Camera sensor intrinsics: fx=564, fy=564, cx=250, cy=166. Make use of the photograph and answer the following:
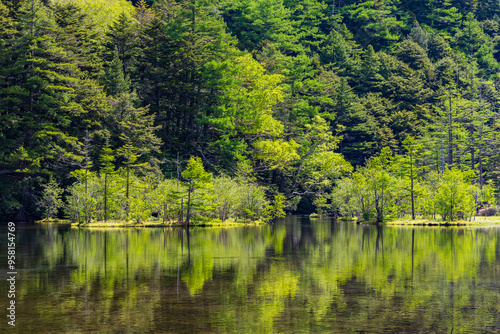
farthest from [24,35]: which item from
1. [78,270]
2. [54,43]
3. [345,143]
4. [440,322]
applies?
[440,322]

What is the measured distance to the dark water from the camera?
14.1 meters

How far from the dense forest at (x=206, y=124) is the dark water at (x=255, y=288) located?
20.8 m

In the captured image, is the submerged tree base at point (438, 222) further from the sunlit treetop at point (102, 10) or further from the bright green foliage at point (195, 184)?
the sunlit treetop at point (102, 10)

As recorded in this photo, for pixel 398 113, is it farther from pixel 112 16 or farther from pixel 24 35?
pixel 24 35

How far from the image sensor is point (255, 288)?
60.9 ft

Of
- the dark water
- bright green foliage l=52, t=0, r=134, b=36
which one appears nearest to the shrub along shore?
the dark water

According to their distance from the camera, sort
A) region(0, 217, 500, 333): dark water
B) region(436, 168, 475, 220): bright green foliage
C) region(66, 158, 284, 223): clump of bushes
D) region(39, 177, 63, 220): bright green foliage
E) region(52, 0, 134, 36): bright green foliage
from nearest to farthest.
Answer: region(0, 217, 500, 333): dark water, region(66, 158, 284, 223): clump of bushes, region(436, 168, 475, 220): bright green foliage, region(39, 177, 63, 220): bright green foliage, region(52, 0, 134, 36): bright green foliage

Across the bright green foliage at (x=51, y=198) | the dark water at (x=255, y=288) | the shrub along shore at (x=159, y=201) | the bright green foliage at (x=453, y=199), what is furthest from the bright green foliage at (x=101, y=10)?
the dark water at (x=255, y=288)

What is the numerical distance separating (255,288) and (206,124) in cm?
5106

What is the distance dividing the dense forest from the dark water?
68.3ft

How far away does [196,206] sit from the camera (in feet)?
157

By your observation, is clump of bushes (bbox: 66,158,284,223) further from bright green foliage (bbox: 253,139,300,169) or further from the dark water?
the dark water

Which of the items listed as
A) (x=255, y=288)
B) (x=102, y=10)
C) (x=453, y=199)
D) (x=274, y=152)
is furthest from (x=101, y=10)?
(x=255, y=288)

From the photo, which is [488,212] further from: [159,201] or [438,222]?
[159,201]
